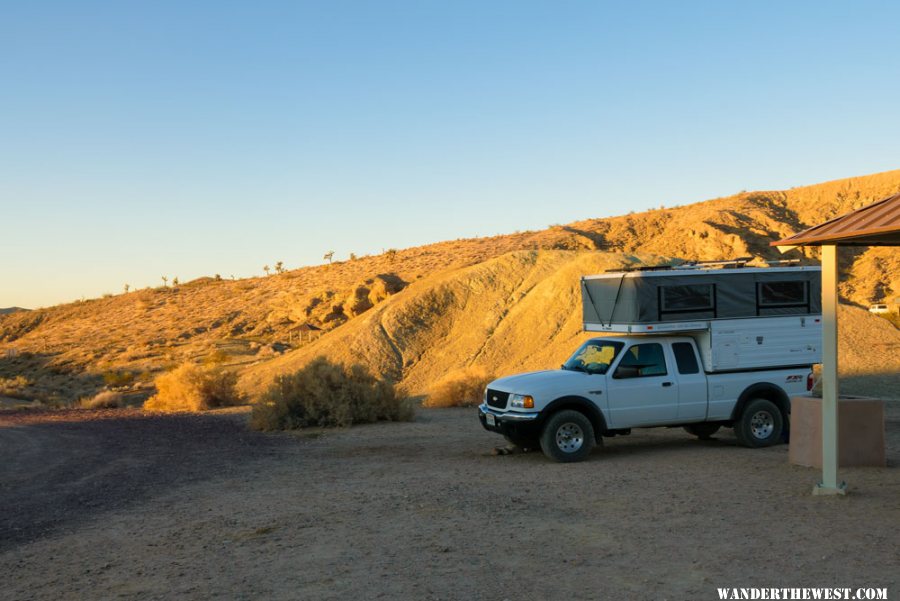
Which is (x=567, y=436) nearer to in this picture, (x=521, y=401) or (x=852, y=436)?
(x=521, y=401)

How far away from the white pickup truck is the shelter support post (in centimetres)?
362

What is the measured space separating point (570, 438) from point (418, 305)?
68.1 feet

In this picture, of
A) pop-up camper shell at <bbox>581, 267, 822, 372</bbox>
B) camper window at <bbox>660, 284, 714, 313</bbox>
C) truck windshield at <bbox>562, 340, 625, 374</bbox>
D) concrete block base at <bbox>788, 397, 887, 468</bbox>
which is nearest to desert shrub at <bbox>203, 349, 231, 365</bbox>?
truck windshield at <bbox>562, 340, 625, 374</bbox>

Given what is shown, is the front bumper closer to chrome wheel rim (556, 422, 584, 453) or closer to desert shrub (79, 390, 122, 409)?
chrome wheel rim (556, 422, 584, 453)

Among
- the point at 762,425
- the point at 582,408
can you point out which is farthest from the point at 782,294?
the point at 582,408

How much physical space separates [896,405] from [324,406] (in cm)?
1406

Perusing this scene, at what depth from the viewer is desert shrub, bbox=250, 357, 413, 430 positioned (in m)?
20.3

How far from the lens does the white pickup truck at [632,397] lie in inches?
514

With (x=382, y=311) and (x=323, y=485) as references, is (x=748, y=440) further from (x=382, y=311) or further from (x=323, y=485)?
(x=382, y=311)

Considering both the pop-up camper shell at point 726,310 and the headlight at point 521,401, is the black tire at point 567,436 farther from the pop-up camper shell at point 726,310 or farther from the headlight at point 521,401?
the pop-up camper shell at point 726,310

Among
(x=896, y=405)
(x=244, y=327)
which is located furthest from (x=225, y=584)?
(x=244, y=327)

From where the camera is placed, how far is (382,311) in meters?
33.8

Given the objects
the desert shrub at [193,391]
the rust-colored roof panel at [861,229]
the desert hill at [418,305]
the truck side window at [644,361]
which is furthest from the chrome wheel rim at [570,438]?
the desert shrub at [193,391]

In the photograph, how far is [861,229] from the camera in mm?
9156
